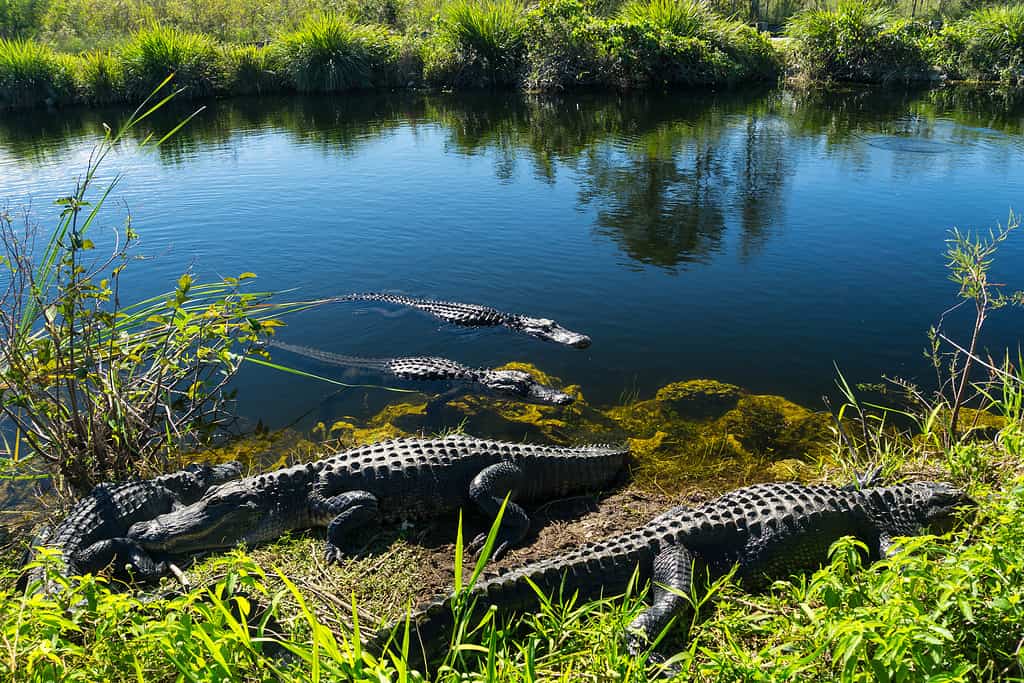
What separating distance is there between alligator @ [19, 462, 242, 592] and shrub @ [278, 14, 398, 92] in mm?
25529

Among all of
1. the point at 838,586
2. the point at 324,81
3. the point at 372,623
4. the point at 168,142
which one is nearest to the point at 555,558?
the point at 372,623

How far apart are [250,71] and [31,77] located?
7321 mm

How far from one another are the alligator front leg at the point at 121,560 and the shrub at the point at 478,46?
2578 cm

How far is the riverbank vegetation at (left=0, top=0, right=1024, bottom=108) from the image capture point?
24.3 metres

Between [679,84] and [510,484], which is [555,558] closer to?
[510,484]

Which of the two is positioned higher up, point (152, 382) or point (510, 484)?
point (152, 382)

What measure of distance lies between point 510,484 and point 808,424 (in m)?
2.92

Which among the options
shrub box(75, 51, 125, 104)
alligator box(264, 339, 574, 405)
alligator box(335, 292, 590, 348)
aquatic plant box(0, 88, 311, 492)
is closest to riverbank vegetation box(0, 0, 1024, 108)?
shrub box(75, 51, 125, 104)

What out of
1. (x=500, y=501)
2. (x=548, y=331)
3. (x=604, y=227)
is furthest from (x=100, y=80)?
(x=500, y=501)

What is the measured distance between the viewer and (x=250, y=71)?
27.0 m

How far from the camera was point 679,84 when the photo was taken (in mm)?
25812

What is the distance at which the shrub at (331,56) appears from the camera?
26.8 m

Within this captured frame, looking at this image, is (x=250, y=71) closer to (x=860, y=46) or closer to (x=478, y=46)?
(x=478, y=46)

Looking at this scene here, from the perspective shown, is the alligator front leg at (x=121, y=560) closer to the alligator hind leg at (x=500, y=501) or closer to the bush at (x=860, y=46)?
the alligator hind leg at (x=500, y=501)
